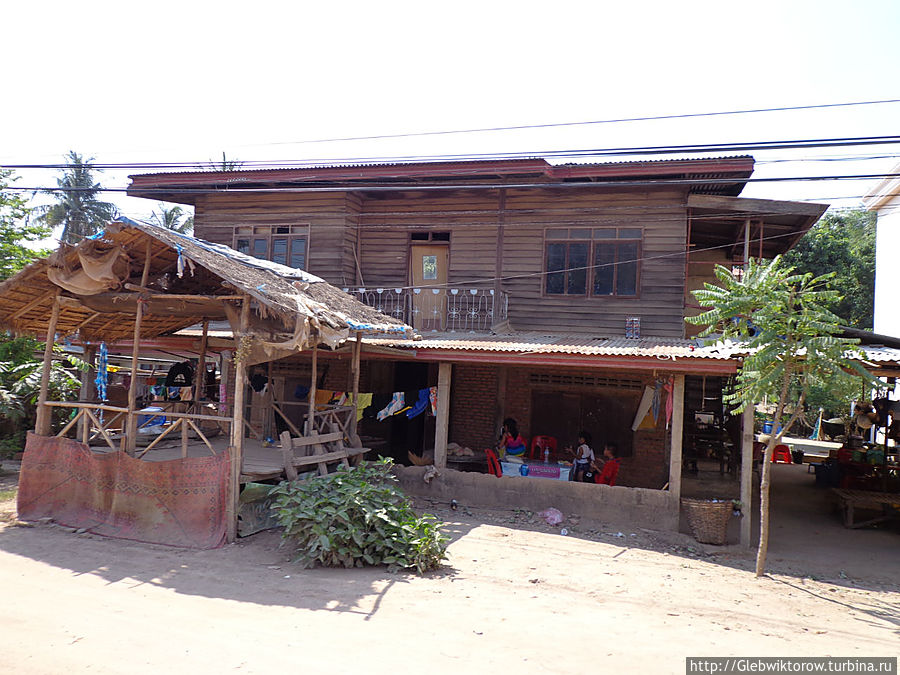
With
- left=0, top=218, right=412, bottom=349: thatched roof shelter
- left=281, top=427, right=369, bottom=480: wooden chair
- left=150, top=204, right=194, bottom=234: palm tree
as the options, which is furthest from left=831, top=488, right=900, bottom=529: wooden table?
left=150, top=204, right=194, bottom=234: palm tree

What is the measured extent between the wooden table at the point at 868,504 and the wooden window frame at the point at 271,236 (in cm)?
1216

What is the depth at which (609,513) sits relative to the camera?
1011 cm

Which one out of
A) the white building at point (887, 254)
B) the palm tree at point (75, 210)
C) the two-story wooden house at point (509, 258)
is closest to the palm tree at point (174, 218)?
the palm tree at point (75, 210)

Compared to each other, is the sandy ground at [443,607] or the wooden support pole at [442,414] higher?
the wooden support pole at [442,414]

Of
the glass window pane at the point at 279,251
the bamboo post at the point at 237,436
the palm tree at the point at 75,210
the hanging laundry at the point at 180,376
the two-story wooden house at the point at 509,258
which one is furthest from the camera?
the palm tree at the point at 75,210

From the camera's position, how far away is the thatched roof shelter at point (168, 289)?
27.0 feet

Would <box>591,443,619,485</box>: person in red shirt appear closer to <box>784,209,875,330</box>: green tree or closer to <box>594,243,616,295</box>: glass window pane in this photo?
<box>594,243,616,295</box>: glass window pane

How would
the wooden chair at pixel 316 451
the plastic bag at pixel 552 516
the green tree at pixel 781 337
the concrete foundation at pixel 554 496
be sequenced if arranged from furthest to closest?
1. the plastic bag at pixel 552 516
2. the concrete foundation at pixel 554 496
3. the wooden chair at pixel 316 451
4. the green tree at pixel 781 337

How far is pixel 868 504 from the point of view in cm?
1091

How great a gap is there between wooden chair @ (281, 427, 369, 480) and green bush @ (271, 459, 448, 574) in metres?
0.89

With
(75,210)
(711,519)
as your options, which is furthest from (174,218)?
(711,519)

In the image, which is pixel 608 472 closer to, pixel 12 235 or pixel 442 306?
pixel 442 306

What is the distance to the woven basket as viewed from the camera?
30.3 ft

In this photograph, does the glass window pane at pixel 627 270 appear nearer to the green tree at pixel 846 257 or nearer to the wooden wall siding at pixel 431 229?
the wooden wall siding at pixel 431 229
